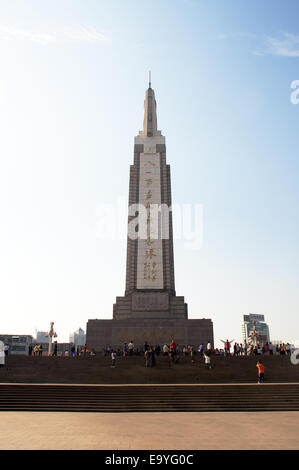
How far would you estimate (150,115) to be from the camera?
130 ft

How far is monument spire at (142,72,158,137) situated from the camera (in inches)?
1531

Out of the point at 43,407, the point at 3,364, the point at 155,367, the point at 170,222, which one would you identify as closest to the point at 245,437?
the point at 43,407

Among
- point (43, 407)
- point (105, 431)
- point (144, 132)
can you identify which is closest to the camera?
point (105, 431)

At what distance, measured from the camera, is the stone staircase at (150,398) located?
42.4 feet

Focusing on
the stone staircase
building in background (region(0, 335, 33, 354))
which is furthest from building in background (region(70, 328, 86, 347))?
the stone staircase

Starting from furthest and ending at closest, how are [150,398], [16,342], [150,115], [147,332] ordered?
[16,342]
[150,115]
[147,332]
[150,398]

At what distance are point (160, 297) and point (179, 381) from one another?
49.4 ft

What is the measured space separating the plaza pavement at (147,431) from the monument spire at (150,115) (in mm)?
31001

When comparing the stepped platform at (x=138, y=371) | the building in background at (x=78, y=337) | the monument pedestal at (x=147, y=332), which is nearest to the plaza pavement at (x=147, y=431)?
the stepped platform at (x=138, y=371)

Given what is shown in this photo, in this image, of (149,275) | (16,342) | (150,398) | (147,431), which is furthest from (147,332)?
(16,342)

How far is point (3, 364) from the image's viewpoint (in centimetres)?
1955

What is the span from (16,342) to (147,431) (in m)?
84.3

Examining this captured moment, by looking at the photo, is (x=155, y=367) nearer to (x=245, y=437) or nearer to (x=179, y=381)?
(x=179, y=381)

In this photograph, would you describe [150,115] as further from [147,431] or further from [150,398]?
[147,431]
